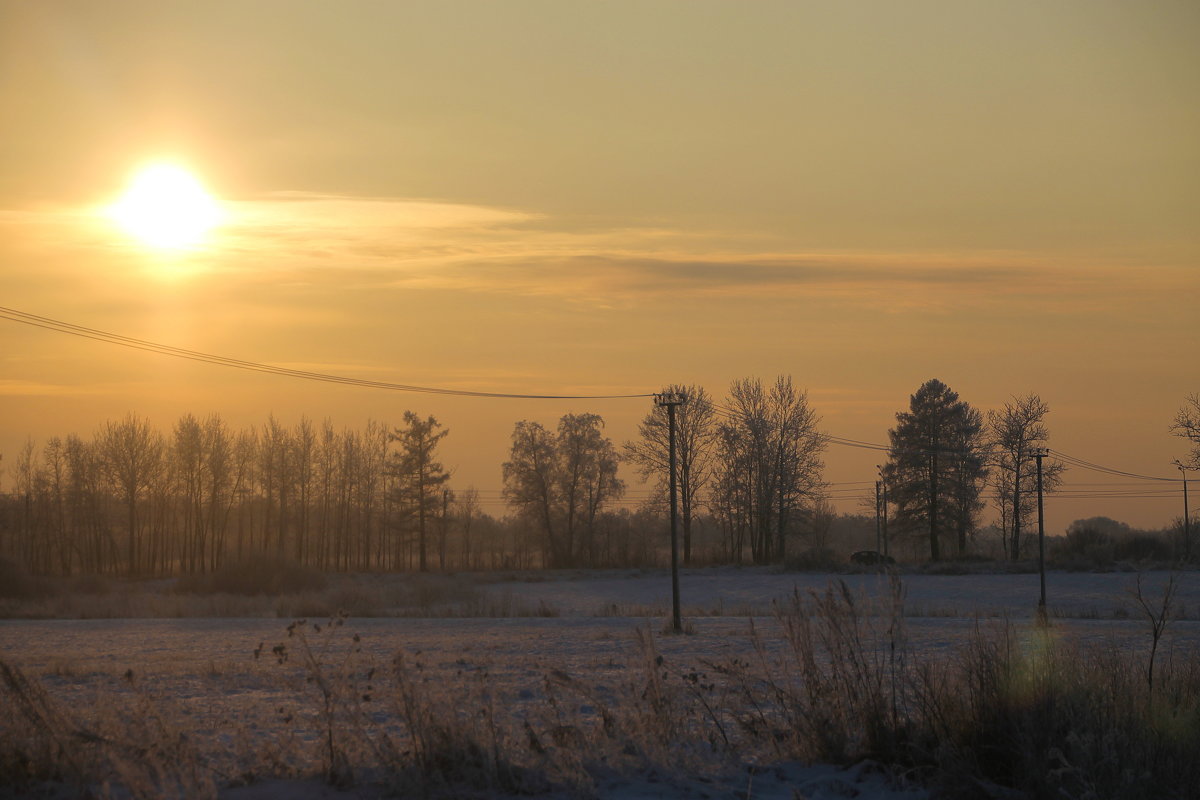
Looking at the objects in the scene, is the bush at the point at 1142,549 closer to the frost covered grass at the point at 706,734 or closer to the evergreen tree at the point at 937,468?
the evergreen tree at the point at 937,468

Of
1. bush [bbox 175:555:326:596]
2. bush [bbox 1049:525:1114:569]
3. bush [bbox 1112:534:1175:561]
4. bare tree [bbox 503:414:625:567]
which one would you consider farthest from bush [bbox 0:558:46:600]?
bush [bbox 1112:534:1175:561]

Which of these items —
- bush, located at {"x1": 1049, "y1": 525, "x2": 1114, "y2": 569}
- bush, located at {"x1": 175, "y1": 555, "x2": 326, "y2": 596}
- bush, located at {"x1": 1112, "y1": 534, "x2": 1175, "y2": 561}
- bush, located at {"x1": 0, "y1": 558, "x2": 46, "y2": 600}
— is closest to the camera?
bush, located at {"x1": 0, "y1": 558, "x2": 46, "y2": 600}

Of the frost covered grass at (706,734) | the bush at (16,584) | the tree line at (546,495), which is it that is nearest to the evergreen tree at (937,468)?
the tree line at (546,495)

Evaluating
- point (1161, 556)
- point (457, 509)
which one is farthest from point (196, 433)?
point (1161, 556)

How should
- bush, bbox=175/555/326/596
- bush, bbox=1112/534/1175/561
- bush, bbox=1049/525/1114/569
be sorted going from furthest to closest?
bush, bbox=1112/534/1175/561 → bush, bbox=1049/525/1114/569 → bush, bbox=175/555/326/596

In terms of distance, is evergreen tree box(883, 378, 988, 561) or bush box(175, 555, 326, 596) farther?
evergreen tree box(883, 378, 988, 561)

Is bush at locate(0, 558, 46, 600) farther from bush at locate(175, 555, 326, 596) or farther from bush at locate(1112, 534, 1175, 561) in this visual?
bush at locate(1112, 534, 1175, 561)

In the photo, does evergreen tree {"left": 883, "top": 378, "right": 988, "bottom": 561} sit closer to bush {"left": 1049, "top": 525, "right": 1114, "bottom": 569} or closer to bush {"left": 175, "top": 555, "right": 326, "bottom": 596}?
bush {"left": 1049, "top": 525, "right": 1114, "bottom": 569}

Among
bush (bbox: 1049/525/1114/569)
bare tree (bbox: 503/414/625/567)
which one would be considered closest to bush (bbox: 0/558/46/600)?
bare tree (bbox: 503/414/625/567)

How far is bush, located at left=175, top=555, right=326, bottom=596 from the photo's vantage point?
57562 mm

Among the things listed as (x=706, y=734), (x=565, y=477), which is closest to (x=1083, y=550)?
(x=565, y=477)

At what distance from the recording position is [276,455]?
9944 cm

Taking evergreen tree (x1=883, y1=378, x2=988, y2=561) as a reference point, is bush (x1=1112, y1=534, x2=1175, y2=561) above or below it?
below

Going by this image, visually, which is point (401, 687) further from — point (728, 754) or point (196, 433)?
point (196, 433)
